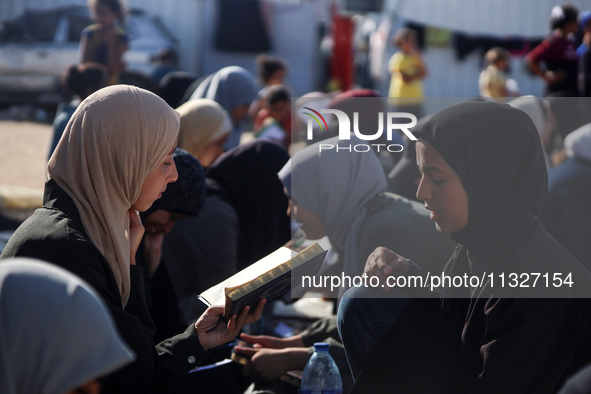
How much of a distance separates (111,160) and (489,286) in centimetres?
116

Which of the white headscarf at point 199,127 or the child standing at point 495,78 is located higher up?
the white headscarf at point 199,127

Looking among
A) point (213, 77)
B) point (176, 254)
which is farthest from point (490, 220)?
point (213, 77)

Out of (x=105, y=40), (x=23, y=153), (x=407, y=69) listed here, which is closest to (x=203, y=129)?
(x=105, y=40)

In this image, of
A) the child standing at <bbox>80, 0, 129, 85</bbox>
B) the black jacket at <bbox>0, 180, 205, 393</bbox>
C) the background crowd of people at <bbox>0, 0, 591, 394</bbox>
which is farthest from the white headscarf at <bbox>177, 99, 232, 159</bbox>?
the child standing at <bbox>80, 0, 129, 85</bbox>

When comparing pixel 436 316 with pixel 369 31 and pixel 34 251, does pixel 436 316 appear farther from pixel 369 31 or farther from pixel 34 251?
pixel 369 31

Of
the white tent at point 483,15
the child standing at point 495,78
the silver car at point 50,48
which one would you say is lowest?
the silver car at point 50,48

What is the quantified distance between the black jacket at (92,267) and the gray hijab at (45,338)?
0.55m

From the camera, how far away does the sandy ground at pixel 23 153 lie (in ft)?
26.9

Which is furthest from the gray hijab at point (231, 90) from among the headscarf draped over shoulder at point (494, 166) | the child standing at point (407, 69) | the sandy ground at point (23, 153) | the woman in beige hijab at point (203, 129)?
the child standing at point (407, 69)

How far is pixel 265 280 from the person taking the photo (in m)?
2.35

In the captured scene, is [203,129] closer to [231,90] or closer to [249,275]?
[231,90]

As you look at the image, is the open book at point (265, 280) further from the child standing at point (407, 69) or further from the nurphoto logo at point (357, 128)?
the child standing at point (407, 69)

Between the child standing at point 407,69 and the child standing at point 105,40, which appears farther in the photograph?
the child standing at point 407,69

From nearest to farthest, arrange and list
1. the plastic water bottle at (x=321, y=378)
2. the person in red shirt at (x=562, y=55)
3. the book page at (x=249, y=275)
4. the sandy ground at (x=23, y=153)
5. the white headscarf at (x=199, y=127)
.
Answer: the book page at (x=249, y=275) < the plastic water bottle at (x=321, y=378) < the white headscarf at (x=199, y=127) < the person in red shirt at (x=562, y=55) < the sandy ground at (x=23, y=153)
